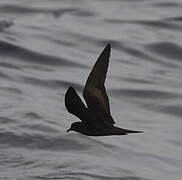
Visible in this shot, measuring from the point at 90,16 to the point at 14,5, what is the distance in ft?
5.95

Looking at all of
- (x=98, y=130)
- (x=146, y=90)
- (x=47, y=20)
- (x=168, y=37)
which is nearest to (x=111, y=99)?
(x=146, y=90)

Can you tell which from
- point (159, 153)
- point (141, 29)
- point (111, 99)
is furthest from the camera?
point (141, 29)

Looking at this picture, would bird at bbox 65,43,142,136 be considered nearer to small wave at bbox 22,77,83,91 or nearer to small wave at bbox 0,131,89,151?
small wave at bbox 0,131,89,151

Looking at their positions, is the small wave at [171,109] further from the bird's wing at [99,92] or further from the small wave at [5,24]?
the bird's wing at [99,92]

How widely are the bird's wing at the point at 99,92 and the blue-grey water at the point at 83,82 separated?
3.52 meters

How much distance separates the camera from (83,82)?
17.3m

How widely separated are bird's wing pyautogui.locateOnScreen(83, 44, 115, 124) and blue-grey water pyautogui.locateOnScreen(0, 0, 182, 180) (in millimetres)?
3521

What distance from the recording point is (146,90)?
17.4 m

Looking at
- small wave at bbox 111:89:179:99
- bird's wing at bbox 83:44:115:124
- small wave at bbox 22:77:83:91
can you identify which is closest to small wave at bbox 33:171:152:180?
bird's wing at bbox 83:44:115:124

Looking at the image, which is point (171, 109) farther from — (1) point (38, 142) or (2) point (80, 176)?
(2) point (80, 176)

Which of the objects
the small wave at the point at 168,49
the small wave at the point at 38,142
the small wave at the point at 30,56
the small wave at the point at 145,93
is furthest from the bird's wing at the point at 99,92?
the small wave at the point at 168,49

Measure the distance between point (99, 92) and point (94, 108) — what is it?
0.59 feet

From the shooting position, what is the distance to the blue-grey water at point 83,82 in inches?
506

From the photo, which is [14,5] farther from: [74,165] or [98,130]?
[98,130]
